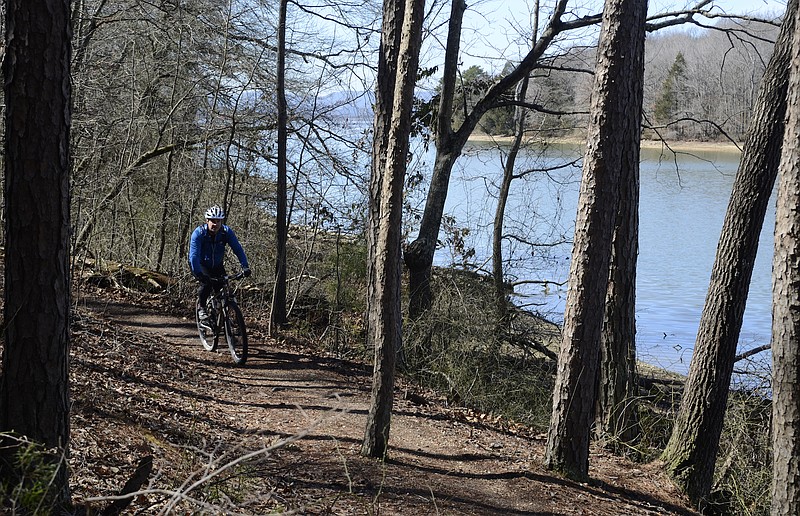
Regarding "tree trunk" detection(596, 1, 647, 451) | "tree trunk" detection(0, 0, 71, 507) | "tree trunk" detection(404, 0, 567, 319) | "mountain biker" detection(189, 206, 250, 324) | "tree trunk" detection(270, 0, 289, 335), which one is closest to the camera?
"tree trunk" detection(0, 0, 71, 507)

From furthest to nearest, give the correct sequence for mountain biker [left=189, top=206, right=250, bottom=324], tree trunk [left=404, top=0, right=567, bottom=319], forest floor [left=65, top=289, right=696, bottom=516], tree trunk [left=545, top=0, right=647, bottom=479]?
tree trunk [left=404, top=0, right=567, bottom=319] → mountain biker [left=189, top=206, right=250, bottom=324] → tree trunk [left=545, top=0, right=647, bottom=479] → forest floor [left=65, top=289, right=696, bottom=516]

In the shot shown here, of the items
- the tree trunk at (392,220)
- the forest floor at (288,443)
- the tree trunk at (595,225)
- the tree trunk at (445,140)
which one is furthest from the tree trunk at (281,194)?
the tree trunk at (595,225)

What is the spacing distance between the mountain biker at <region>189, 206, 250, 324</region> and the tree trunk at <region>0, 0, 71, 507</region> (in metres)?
5.61

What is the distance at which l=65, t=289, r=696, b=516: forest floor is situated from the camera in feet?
19.8

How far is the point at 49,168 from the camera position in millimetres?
4645

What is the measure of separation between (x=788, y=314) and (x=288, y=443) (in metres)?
4.67

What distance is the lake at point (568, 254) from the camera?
1620 centimetres

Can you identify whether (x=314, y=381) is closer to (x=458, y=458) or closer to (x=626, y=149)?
(x=458, y=458)

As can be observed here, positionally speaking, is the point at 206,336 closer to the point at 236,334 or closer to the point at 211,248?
the point at 236,334

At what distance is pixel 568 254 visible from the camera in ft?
61.4

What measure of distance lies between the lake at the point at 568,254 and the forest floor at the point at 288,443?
5.01 metres

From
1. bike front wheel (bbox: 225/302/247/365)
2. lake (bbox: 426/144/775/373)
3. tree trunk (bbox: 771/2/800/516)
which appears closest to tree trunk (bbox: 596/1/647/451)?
tree trunk (bbox: 771/2/800/516)

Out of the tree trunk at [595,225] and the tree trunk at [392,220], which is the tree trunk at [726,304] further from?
the tree trunk at [392,220]

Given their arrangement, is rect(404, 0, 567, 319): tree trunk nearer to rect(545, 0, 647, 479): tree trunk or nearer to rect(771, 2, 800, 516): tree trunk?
rect(545, 0, 647, 479): tree trunk
